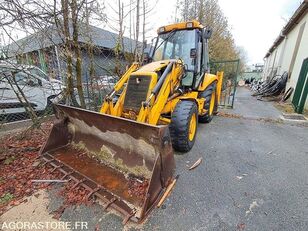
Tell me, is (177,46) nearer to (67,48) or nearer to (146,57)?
(146,57)

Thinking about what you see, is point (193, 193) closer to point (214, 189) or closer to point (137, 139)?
point (214, 189)

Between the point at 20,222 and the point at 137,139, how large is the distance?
1.50 meters

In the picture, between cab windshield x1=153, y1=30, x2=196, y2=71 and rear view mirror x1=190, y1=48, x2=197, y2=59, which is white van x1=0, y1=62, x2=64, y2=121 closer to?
cab windshield x1=153, y1=30, x2=196, y2=71

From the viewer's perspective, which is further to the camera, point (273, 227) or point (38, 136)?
point (38, 136)

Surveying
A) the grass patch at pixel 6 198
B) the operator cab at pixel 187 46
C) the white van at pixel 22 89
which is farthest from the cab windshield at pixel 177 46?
the grass patch at pixel 6 198

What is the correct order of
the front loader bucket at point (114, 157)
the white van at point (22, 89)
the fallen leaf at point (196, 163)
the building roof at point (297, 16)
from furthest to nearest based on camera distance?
the building roof at point (297, 16) → the white van at point (22, 89) → the fallen leaf at point (196, 163) → the front loader bucket at point (114, 157)

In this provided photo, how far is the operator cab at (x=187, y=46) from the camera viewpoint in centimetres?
393

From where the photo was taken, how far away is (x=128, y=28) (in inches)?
255

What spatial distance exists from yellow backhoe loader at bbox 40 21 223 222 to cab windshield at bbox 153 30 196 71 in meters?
0.02

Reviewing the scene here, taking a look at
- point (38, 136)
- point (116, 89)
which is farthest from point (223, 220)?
point (38, 136)

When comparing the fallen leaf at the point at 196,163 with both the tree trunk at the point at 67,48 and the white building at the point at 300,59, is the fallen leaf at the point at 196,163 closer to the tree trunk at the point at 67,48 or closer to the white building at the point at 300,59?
the tree trunk at the point at 67,48

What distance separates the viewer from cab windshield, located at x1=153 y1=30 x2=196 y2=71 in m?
3.96

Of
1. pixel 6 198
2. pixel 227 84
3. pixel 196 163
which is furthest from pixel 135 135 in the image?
pixel 227 84

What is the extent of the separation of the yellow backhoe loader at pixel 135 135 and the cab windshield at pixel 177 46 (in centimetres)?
2
